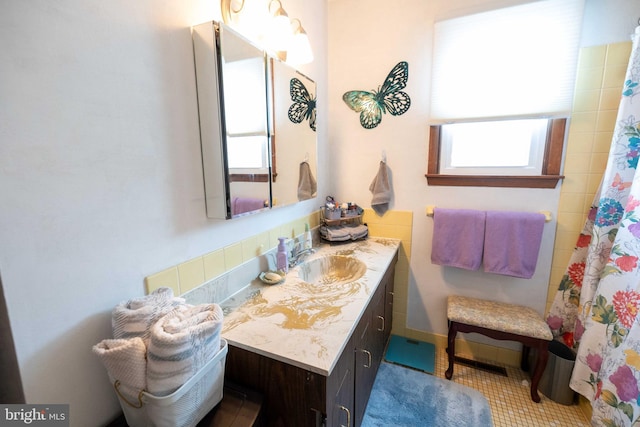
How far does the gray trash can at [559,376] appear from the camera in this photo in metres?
1.59

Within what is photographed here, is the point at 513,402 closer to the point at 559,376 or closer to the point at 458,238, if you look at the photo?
the point at 559,376

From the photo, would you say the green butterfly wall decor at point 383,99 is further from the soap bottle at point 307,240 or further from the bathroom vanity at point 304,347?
the bathroom vanity at point 304,347

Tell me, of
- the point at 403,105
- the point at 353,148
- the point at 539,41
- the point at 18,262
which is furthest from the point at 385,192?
the point at 18,262

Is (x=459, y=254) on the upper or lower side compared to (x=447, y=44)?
lower

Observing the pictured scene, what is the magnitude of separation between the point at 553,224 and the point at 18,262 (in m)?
2.35

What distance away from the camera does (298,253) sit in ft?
5.42

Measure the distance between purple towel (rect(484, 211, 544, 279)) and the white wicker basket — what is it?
65.4 inches

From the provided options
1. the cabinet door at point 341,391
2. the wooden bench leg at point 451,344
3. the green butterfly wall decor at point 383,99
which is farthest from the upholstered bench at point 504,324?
the green butterfly wall decor at point 383,99

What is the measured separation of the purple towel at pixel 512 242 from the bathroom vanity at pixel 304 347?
0.80 metres

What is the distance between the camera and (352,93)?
1.97 m

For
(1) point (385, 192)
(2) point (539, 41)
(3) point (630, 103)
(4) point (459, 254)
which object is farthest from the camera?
(1) point (385, 192)

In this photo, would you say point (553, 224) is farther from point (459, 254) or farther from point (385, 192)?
point (385, 192)

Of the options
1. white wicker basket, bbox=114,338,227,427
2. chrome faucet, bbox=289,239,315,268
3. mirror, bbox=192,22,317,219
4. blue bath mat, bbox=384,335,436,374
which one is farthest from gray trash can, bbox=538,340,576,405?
white wicker basket, bbox=114,338,227,427

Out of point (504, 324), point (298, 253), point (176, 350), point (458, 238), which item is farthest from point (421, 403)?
point (176, 350)
